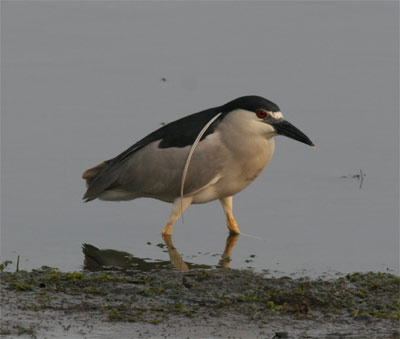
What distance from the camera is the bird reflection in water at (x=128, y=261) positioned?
8719 mm

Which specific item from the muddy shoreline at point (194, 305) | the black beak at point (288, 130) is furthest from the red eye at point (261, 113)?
the muddy shoreline at point (194, 305)

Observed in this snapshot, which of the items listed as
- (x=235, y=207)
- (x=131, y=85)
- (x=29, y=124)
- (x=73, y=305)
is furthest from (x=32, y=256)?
(x=131, y=85)

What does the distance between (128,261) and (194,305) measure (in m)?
1.57

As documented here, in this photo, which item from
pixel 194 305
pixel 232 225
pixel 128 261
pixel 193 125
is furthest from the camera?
pixel 232 225

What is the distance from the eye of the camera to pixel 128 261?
8.89m

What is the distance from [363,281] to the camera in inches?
320

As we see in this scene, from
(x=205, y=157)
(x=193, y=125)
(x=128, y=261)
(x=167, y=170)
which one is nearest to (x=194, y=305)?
(x=128, y=261)

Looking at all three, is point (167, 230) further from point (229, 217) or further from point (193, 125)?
point (193, 125)

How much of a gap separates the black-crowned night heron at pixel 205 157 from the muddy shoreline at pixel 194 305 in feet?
4.43

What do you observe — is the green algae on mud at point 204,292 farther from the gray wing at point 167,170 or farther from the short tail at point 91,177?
the short tail at point 91,177

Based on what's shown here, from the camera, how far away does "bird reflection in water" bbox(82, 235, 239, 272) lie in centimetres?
872

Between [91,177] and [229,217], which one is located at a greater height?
[91,177]

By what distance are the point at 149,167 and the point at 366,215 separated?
2.21m

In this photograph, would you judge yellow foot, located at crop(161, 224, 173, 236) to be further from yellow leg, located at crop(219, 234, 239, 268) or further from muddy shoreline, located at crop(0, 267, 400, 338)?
muddy shoreline, located at crop(0, 267, 400, 338)
